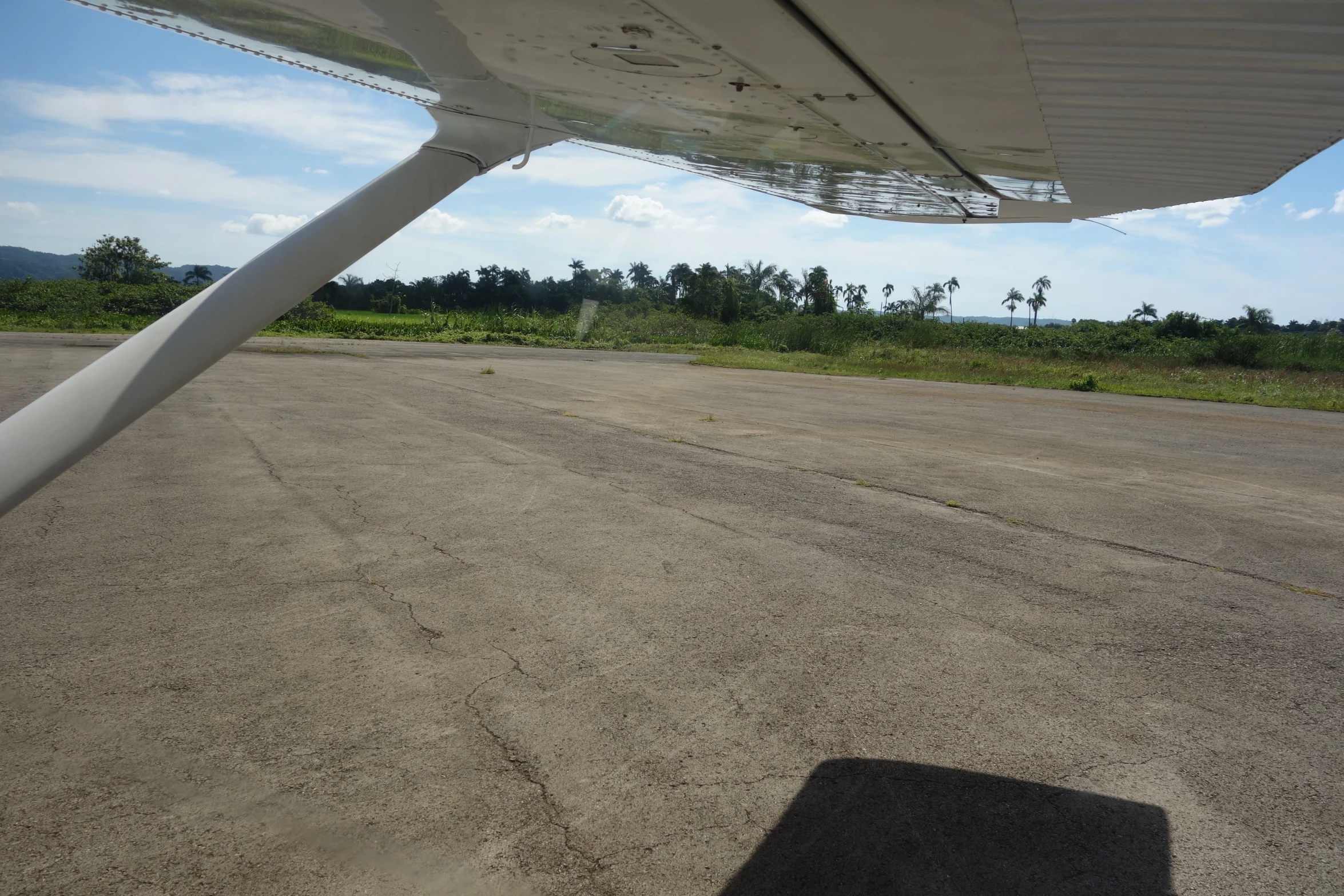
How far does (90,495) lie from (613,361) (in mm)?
23818

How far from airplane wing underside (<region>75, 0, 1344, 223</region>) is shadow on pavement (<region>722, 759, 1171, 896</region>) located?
7.23 feet

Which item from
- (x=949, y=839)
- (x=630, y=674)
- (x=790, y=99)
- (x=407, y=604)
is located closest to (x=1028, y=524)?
(x=630, y=674)

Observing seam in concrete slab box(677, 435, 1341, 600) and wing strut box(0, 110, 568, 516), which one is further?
seam in concrete slab box(677, 435, 1341, 600)

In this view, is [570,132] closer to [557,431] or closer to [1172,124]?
[1172,124]

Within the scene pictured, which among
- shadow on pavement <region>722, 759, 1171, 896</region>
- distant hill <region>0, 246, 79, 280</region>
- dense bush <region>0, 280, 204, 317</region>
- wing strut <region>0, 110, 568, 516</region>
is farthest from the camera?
distant hill <region>0, 246, 79, 280</region>

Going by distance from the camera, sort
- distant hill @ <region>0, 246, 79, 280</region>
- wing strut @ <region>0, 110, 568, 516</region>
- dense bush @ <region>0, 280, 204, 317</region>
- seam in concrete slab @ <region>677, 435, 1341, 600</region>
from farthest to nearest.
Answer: distant hill @ <region>0, 246, 79, 280</region>
dense bush @ <region>0, 280, 204, 317</region>
seam in concrete slab @ <region>677, 435, 1341, 600</region>
wing strut @ <region>0, 110, 568, 516</region>

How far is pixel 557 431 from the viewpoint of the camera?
1190cm

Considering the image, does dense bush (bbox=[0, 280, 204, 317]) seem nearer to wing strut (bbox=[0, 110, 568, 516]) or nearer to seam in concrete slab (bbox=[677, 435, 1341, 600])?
seam in concrete slab (bbox=[677, 435, 1341, 600])

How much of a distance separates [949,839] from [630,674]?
1.74 m

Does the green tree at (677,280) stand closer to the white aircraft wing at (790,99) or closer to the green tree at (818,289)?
the green tree at (818,289)

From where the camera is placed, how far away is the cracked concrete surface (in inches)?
109

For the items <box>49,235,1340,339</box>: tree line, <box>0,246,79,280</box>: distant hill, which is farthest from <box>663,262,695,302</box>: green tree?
<box>0,246,79,280</box>: distant hill

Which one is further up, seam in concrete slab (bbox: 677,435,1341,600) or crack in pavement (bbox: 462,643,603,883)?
seam in concrete slab (bbox: 677,435,1341,600)

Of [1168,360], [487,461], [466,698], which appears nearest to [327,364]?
[487,461]
